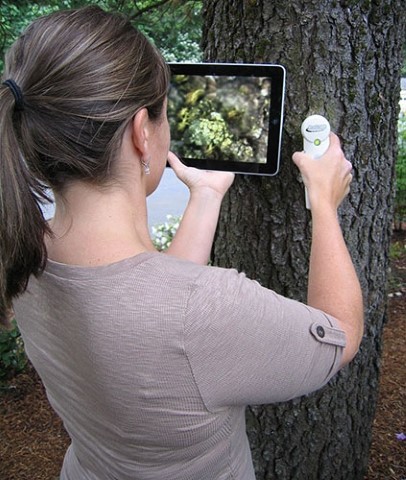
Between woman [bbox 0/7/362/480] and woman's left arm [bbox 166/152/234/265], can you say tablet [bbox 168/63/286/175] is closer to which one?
woman's left arm [bbox 166/152/234/265]

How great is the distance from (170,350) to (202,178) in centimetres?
70

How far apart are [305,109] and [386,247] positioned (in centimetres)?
64

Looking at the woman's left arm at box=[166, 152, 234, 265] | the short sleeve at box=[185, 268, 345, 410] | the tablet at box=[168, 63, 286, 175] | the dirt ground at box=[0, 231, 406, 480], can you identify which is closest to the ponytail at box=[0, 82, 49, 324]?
the short sleeve at box=[185, 268, 345, 410]

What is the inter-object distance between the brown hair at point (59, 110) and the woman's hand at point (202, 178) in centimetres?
51

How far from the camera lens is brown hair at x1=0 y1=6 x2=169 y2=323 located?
97cm

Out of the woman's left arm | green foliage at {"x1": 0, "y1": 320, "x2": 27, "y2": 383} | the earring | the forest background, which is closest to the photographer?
the earring

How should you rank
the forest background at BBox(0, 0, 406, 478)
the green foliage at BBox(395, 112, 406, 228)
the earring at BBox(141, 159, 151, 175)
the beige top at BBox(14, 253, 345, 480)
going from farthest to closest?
the green foliage at BBox(395, 112, 406, 228) → the forest background at BBox(0, 0, 406, 478) → the earring at BBox(141, 159, 151, 175) → the beige top at BBox(14, 253, 345, 480)

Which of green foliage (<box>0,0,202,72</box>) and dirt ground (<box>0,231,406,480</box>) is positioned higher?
green foliage (<box>0,0,202,72</box>)

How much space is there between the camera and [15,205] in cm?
98

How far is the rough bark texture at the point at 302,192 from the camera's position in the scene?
5.36 feet

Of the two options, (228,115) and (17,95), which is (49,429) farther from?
(17,95)

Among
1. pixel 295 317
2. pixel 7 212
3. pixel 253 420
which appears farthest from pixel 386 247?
pixel 7 212

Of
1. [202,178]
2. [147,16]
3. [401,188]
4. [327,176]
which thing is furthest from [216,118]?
[401,188]

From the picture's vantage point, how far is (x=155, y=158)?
1147 millimetres
